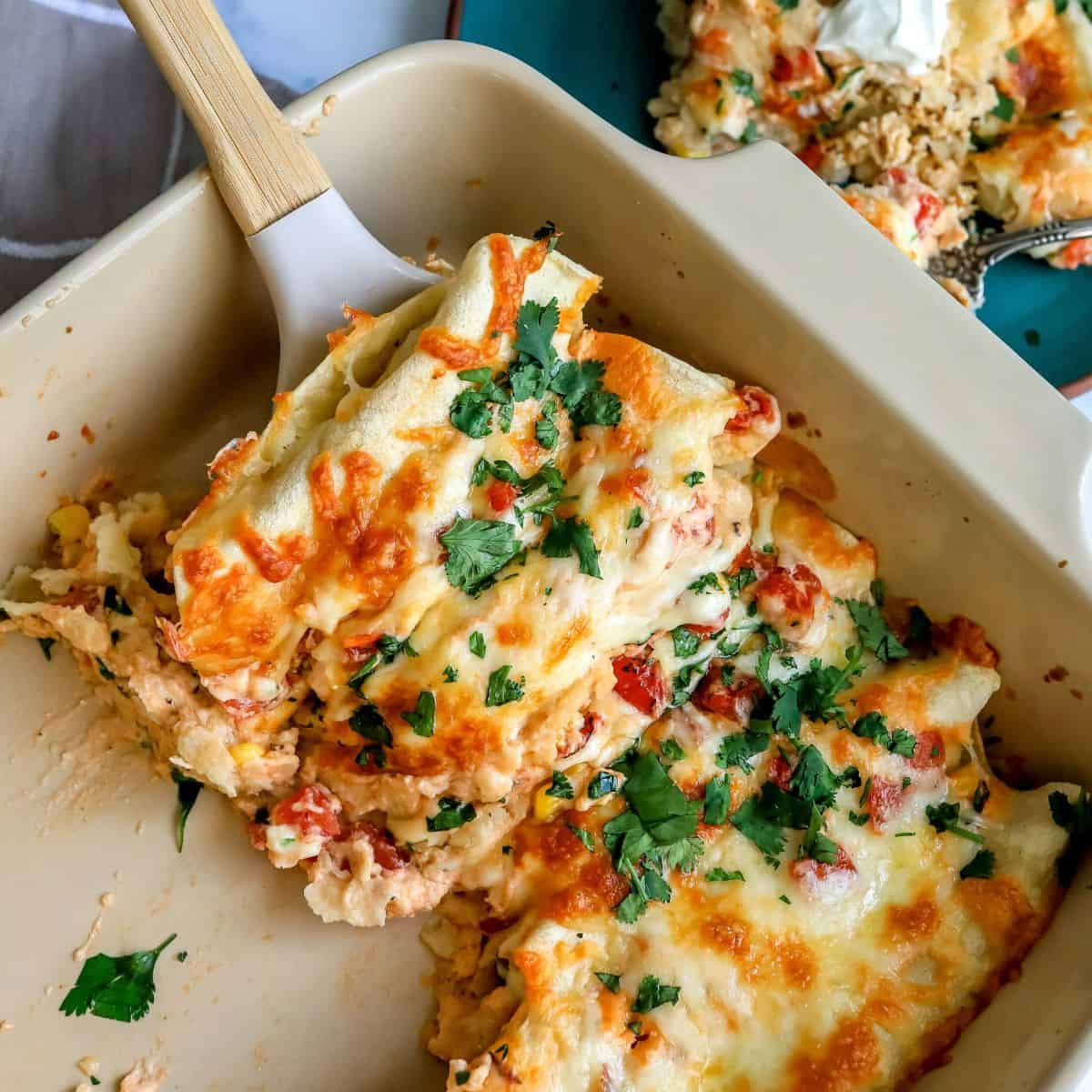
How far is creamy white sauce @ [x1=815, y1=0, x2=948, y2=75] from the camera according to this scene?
100.0 inches

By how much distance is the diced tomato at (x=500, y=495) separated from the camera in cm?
191

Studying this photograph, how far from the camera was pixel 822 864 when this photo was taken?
1986mm

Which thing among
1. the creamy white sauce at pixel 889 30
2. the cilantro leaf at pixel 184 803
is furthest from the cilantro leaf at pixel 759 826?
the creamy white sauce at pixel 889 30

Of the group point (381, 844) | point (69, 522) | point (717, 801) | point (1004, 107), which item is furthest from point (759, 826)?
point (1004, 107)

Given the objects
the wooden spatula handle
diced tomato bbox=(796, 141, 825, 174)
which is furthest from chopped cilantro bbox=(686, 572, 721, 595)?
diced tomato bbox=(796, 141, 825, 174)

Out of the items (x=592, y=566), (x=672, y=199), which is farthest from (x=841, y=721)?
(x=672, y=199)

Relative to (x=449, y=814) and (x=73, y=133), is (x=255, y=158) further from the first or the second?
(x=449, y=814)

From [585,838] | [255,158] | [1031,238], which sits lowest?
[585,838]

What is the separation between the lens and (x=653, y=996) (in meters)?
1.91

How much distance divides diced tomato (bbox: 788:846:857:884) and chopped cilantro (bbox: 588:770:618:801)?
330 millimetres

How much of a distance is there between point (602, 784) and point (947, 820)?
61cm

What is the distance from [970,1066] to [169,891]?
145 cm

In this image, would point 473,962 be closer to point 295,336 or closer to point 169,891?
point 169,891

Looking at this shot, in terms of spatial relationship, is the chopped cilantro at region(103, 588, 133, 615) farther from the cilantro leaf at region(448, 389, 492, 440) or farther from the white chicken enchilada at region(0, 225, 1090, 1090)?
the cilantro leaf at region(448, 389, 492, 440)
